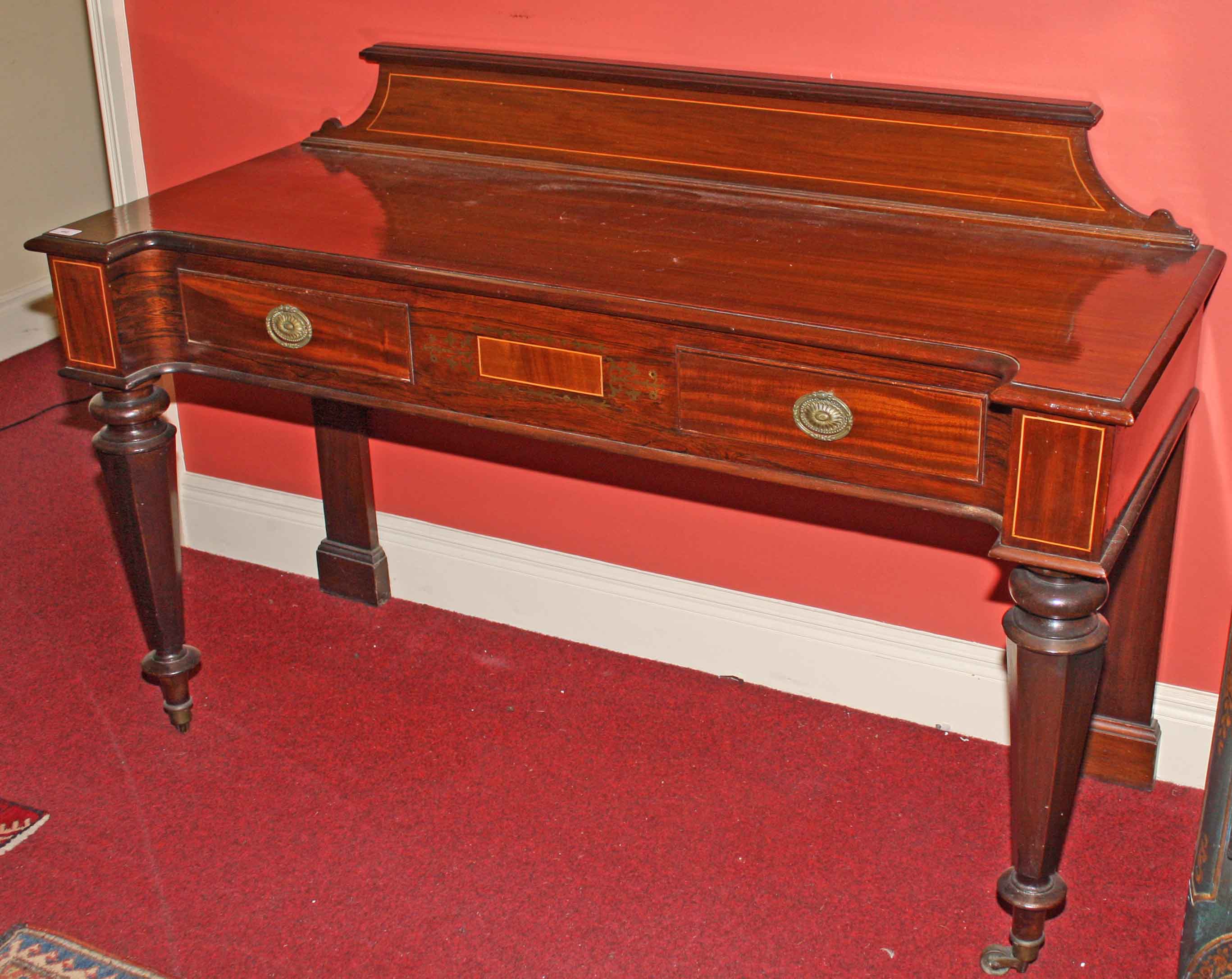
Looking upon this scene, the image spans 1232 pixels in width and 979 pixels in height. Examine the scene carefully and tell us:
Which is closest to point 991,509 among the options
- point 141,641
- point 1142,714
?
point 1142,714

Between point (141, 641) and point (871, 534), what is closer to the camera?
point (871, 534)

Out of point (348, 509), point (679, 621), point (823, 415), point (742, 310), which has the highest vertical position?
point (742, 310)

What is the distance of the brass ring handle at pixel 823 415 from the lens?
1.64 meters

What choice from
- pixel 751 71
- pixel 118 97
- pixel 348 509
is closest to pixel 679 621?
pixel 348 509

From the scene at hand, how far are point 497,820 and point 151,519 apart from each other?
74cm

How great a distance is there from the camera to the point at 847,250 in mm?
1855

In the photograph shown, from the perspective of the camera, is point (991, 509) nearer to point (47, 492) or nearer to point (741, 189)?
point (741, 189)

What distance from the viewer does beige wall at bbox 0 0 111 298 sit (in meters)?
4.02

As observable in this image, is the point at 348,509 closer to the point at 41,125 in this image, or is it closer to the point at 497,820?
the point at 497,820

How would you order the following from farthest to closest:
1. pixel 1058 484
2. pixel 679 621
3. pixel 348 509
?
pixel 348 509, pixel 679 621, pixel 1058 484

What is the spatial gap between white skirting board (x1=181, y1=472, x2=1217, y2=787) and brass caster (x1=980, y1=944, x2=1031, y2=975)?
1.74 feet

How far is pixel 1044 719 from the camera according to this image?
168cm

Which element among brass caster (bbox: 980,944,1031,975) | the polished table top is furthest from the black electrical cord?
brass caster (bbox: 980,944,1031,975)

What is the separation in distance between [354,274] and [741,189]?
0.60 metres
